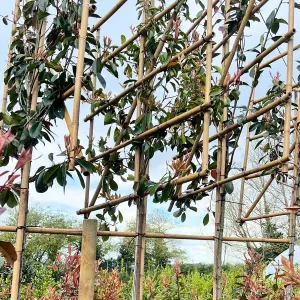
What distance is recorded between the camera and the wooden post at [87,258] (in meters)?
1.57

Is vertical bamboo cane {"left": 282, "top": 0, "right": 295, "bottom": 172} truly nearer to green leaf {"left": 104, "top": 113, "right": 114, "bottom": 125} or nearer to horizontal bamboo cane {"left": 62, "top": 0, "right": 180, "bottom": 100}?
horizontal bamboo cane {"left": 62, "top": 0, "right": 180, "bottom": 100}

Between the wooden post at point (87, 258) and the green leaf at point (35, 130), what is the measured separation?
35cm

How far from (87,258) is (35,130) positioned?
48cm

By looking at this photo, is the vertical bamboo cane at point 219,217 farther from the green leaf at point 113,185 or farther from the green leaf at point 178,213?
the green leaf at point 113,185

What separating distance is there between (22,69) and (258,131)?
3.68 ft

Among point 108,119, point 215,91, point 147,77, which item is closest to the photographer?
point 215,91

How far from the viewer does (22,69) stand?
5.29 ft

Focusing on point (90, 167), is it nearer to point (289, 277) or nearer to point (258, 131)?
point (289, 277)

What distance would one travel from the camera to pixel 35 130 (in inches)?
58.5

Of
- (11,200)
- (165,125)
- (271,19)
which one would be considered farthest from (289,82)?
(11,200)

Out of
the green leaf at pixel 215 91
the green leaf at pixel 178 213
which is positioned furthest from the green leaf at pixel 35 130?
the green leaf at pixel 178 213

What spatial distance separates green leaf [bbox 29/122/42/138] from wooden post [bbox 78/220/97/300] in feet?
1.16

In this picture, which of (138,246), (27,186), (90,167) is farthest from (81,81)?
(138,246)

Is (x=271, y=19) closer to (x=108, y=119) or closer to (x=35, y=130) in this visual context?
(x=108, y=119)
